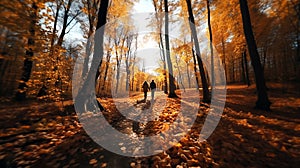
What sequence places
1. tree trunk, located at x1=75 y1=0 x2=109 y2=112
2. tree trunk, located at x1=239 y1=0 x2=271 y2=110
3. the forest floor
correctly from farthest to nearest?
tree trunk, located at x1=239 y1=0 x2=271 y2=110 → tree trunk, located at x1=75 y1=0 x2=109 y2=112 → the forest floor

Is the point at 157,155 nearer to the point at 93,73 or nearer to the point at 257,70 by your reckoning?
the point at 93,73

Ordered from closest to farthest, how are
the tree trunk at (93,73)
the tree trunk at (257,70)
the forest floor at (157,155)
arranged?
1. the forest floor at (157,155)
2. the tree trunk at (93,73)
3. the tree trunk at (257,70)

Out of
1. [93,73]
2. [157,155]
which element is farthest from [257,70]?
[93,73]

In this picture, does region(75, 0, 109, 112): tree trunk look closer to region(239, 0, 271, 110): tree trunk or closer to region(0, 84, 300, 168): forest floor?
region(0, 84, 300, 168): forest floor

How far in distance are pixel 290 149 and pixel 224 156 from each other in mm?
1611

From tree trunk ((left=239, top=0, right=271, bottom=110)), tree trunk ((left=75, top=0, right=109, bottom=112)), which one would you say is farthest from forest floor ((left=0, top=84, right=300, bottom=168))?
tree trunk ((left=239, top=0, right=271, bottom=110))

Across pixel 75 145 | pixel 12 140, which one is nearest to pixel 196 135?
pixel 75 145

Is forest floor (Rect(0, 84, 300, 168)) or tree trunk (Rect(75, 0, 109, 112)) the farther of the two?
tree trunk (Rect(75, 0, 109, 112))

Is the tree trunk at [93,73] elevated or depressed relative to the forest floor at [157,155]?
elevated

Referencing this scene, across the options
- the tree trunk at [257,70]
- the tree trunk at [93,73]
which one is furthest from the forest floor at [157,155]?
the tree trunk at [257,70]

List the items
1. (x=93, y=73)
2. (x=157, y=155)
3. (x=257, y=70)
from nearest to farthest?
(x=157, y=155) → (x=93, y=73) → (x=257, y=70)

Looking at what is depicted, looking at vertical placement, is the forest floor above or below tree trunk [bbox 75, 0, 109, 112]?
below

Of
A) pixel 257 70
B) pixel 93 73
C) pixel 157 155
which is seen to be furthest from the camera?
pixel 257 70

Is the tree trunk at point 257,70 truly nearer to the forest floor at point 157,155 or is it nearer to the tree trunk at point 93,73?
the forest floor at point 157,155
